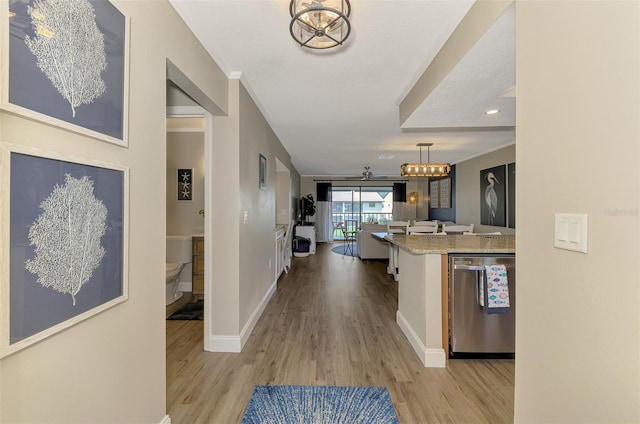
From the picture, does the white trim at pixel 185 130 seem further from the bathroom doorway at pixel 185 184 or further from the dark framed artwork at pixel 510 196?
the dark framed artwork at pixel 510 196

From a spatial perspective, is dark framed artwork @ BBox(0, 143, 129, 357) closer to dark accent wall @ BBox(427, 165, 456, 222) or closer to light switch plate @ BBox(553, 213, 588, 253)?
light switch plate @ BBox(553, 213, 588, 253)

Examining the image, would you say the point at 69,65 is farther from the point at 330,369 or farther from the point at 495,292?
the point at 495,292

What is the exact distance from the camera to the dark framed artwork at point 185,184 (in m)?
4.35

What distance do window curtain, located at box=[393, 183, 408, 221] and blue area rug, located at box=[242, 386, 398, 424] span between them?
28.9ft

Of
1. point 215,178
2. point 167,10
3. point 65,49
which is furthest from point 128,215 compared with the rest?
point 215,178

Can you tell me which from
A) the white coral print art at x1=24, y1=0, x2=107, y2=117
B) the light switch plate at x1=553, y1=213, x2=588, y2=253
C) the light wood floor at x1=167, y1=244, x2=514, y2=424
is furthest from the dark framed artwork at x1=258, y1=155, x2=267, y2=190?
the light switch plate at x1=553, y1=213, x2=588, y2=253

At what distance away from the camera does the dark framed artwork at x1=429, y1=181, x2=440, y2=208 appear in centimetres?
855

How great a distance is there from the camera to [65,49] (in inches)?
35.6

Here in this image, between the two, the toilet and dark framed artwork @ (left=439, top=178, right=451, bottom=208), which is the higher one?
dark framed artwork @ (left=439, top=178, right=451, bottom=208)

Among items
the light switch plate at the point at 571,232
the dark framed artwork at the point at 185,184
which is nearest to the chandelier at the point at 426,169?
the dark framed artwork at the point at 185,184

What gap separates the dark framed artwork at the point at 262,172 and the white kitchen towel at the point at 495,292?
243 cm

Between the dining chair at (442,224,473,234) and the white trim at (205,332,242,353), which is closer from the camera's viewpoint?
the white trim at (205,332,242,353)

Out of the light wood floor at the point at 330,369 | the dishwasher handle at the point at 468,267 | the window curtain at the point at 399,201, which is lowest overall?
the light wood floor at the point at 330,369

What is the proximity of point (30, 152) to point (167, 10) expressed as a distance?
1.17 meters
